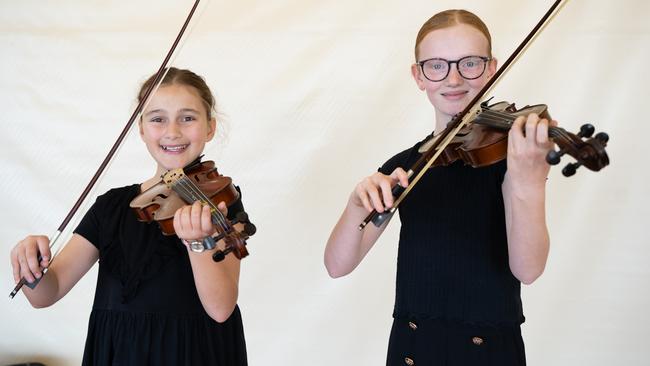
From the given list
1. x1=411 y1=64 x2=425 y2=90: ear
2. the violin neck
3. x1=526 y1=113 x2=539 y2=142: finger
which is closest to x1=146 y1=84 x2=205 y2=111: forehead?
x1=411 y1=64 x2=425 y2=90: ear

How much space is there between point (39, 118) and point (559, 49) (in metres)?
1.24

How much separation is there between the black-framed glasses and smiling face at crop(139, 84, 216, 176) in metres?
0.38

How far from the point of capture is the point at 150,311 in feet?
4.07

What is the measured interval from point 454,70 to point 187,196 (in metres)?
0.43

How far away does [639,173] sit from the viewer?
5.65 ft

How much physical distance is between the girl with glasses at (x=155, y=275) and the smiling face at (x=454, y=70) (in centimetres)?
35

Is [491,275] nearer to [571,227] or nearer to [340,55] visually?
[571,227]

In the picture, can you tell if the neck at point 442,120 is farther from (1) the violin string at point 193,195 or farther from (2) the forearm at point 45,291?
(2) the forearm at point 45,291

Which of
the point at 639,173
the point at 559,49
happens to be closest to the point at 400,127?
the point at 559,49

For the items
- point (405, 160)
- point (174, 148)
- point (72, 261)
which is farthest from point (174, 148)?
point (405, 160)

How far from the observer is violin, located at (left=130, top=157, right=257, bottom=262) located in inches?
42.8

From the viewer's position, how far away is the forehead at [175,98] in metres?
1.31

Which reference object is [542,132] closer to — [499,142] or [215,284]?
[499,142]

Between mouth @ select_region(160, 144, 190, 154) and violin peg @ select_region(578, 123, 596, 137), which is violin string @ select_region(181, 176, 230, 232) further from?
violin peg @ select_region(578, 123, 596, 137)
